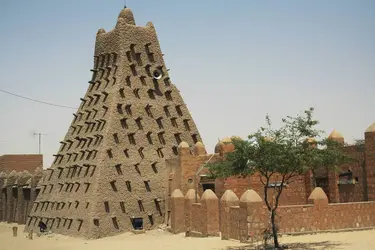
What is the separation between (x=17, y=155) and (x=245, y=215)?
44.0m

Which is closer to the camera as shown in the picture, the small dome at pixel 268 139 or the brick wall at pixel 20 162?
the small dome at pixel 268 139

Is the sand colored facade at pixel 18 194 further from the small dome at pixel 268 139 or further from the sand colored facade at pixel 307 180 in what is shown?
the small dome at pixel 268 139

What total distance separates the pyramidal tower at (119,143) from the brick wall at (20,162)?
1637 cm

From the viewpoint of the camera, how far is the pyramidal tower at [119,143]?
125 feet

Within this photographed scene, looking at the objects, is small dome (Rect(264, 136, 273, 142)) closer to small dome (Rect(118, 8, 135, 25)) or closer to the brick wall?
small dome (Rect(118, 8, 135, 25))

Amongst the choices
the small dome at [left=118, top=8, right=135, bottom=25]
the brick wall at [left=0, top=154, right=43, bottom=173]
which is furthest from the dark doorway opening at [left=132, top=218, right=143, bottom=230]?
the brick wall at [left=0, top=154, right=43, bottom=173]

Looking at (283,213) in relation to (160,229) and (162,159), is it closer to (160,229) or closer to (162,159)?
(160,229)

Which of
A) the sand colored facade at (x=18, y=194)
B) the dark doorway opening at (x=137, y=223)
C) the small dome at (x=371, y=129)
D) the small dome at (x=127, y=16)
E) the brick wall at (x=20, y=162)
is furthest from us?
the brick wall at (x=20, y=162)

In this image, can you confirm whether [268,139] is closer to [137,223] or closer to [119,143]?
[137,223]

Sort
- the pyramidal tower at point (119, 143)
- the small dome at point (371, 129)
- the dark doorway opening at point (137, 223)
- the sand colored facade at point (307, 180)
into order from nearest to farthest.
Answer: the small dome at point (371, 129) → the sand colored facade at point (307, 180) → the pyramidal tower at point (119, 143) → the dark doorway opening at point (137, 223)

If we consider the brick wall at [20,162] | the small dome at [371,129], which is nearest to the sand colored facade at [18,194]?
the brick wall at [20,162]

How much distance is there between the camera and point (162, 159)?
42094 millimetres

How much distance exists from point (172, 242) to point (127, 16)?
22.5 m

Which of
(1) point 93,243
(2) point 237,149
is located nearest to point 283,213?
(2) point 237,149
